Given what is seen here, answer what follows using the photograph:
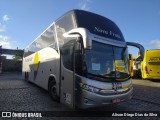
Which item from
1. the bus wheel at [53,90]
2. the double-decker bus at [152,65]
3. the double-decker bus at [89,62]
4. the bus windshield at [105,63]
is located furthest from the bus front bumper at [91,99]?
the double-decker bus at [152,65]

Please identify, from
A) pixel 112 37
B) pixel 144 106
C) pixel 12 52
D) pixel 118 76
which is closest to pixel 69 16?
pixel 112 37

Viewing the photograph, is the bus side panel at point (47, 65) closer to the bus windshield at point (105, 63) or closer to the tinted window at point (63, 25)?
the tinted window at point (63, 25)

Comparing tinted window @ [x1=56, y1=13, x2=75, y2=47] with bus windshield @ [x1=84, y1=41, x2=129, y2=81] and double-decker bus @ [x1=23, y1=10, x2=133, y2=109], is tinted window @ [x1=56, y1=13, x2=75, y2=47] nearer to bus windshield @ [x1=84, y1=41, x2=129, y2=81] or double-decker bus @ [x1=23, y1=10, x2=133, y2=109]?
double-decker bus @ [x1=23, y1=10, x2=133, y2=109]

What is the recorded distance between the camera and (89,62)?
607 centimetres

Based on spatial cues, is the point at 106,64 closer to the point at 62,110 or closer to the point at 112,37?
the point at 112,37

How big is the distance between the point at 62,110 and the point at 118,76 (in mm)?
2331

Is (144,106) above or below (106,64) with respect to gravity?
below

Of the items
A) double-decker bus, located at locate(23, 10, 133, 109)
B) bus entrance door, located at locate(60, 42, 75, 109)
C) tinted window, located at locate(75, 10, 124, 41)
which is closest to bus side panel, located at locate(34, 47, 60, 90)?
double-decker bus, located at locate(23, 10, 133, 109)

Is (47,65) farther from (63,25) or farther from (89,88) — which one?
(89,88)

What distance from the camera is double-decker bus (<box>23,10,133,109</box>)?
5.89 metres

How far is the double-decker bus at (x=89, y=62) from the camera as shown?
589 centimetres

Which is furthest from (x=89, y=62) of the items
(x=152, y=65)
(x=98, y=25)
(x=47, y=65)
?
(x=152, y=65)

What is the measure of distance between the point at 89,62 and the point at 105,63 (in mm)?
602

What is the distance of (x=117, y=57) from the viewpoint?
268 inches
